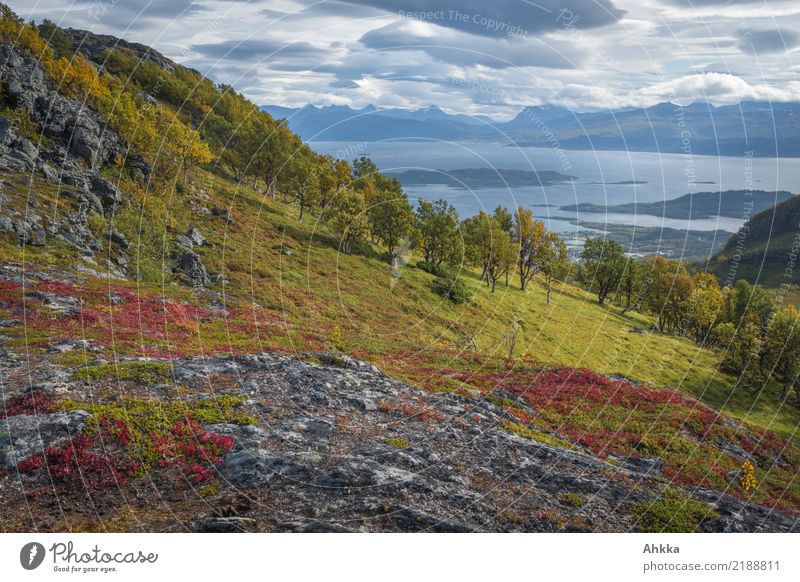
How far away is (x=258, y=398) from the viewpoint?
2225 centimetres

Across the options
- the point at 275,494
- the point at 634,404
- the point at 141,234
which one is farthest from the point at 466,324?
the point at 275,494

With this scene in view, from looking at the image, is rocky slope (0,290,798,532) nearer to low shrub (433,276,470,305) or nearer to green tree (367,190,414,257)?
low shrub (433,276,470,305)

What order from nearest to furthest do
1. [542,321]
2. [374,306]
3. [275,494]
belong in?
1. [275,494]
2. [374,306]
3. [542,321]

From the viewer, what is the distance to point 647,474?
2180cm

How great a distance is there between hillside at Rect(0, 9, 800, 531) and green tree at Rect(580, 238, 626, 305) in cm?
4565

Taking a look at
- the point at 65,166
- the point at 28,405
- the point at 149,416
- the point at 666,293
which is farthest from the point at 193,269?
the point at 666,293

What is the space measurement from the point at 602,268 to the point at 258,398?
105 meters

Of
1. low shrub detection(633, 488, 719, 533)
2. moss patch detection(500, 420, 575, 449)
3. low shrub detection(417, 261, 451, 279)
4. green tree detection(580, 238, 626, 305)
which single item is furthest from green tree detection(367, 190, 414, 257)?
low shrub detection(633, 488, 719, 533)

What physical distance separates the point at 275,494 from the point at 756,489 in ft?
81.0

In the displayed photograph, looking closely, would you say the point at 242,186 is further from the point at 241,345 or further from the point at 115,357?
the point at 115,357

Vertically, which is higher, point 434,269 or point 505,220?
point 505,220
